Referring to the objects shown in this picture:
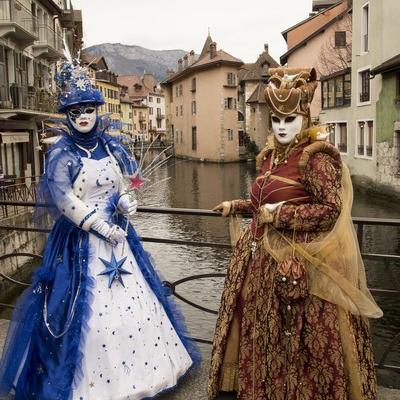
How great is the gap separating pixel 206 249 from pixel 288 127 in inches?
441

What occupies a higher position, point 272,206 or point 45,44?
point 45,44

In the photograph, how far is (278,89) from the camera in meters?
2.59

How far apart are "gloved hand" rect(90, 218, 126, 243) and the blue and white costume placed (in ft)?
0.13

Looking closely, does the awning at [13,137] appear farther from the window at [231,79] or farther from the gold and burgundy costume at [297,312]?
the window at [231,79]

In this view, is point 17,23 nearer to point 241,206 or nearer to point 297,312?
point 241,206

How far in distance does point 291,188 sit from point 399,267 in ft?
32.6

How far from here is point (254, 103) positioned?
52875 mm

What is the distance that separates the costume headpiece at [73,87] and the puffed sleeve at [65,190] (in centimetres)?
32

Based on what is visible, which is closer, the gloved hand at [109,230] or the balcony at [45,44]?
the gloved hand at [109,230]

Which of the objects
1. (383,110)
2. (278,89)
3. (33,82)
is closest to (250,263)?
(278,89)

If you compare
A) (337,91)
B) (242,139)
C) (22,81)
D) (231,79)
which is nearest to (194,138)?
(242,139)

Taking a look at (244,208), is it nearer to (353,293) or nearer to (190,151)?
(353,293)

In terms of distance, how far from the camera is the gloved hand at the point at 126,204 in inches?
122

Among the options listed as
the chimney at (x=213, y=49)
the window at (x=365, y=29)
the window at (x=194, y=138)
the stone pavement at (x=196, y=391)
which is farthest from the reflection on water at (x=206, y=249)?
the window at (x=194, y=138)
